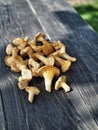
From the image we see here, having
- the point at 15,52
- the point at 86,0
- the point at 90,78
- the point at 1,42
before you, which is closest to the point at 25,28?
the point at 1,42

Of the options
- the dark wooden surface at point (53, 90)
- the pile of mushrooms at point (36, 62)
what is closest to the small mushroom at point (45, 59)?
the pile of mushrooms at point (36, 62)

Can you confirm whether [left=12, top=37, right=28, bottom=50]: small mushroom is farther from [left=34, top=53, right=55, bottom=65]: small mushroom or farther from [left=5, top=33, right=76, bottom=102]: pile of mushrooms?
[left=34, top=53, right=55, bottom=65]: small mushroom

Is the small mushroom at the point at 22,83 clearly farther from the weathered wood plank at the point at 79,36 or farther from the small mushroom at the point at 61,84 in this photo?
the weathered wood plank at the point at 79,36

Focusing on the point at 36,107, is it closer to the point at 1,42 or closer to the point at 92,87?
the point at 92,87

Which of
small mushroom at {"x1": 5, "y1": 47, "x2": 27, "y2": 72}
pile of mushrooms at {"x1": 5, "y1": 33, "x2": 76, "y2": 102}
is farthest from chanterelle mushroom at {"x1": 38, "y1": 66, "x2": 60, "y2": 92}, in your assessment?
small mushroom at {"x1": 5, "y1": 47, "x2": 27, "y2": 72}

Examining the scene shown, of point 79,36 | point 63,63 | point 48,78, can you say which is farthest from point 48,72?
point 79,36
